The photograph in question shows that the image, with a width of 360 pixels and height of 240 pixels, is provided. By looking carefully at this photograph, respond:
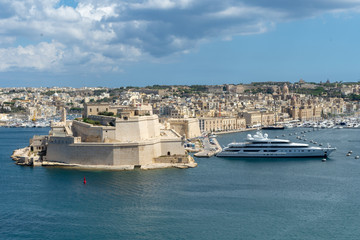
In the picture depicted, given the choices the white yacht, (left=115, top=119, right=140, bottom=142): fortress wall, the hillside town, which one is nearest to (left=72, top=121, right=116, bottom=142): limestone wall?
(left=115, top=119, right=140, bottom=142): fortress wall

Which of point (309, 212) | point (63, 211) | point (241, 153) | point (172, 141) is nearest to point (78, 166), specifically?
point (172, 141)

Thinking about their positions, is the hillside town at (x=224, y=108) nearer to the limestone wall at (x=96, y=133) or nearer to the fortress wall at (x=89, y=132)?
the fortress wall at (x=89, y=132)

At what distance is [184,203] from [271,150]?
1081 centimetres

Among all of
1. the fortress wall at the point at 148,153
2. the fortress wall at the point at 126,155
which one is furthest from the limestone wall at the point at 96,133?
the fortress wall at the point at 148,153

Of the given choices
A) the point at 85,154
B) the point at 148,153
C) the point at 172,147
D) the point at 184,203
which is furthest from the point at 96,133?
the point at 184,203

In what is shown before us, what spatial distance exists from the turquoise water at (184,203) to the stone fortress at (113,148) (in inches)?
37.2

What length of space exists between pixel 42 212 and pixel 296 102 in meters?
58.4

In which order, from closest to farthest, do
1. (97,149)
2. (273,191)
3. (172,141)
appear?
(273,191) < (97,149) < (172,141)

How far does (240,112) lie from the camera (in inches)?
2064

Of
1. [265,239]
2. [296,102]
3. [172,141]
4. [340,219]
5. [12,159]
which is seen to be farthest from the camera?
[296,102]

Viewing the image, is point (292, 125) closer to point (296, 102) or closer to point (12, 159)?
point (296, 102)

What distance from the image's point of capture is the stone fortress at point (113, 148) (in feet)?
71.4

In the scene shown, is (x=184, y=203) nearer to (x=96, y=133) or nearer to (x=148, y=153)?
(x=148, y=153)

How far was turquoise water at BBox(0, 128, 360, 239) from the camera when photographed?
13430 mm
